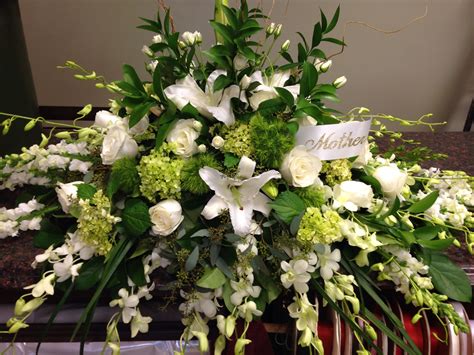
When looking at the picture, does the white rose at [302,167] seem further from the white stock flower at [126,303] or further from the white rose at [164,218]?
the white stock flower at [126,303]

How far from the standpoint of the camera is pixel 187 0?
2.01m

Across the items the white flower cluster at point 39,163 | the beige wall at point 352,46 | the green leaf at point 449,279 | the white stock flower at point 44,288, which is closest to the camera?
the white stock flower at point 44,288

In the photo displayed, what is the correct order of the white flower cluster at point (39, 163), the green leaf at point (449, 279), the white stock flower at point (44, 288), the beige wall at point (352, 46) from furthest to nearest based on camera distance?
the beige wall at point (352, 46) → the white flower cluster at point (39, 163) → the green leaf at point (449, 279) → the white stock flower at point (44, 288)

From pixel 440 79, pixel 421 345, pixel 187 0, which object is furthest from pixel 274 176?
pixel 440 79

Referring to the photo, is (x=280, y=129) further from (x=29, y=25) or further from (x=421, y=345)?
(x=29, y=25)

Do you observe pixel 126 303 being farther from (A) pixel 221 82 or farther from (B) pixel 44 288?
(A) pixel 221 82

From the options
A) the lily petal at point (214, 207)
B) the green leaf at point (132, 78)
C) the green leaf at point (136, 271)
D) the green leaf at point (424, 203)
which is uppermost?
the green leaf at point (132, 78)

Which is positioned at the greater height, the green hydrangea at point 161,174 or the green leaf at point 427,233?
the green hydrangea at point 161,174

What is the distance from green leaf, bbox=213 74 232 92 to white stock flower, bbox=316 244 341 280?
311mm

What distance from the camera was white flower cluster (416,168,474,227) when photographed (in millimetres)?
839

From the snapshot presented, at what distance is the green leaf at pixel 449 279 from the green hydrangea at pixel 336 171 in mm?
226

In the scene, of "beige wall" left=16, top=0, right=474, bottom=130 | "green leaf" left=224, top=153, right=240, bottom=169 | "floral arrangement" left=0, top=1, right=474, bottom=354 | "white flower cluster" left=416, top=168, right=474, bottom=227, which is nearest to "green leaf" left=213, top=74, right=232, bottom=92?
"floral arrangement" left=0, top=1, right=474, bottom=354

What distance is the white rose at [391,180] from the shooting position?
80 centimetres

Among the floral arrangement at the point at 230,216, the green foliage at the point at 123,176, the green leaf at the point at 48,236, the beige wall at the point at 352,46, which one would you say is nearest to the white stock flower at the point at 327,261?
the floral arrangement at the point at 230,216
